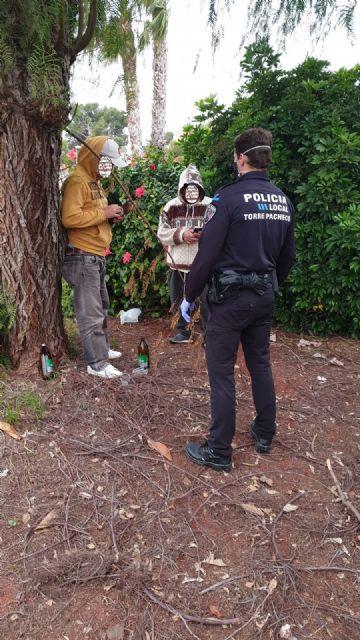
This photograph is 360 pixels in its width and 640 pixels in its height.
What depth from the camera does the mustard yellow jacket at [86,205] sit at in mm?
3740

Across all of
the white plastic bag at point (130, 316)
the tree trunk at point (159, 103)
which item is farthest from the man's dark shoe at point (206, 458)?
the tree trunk at point (159, 103)

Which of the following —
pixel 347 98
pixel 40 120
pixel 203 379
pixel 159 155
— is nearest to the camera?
pixel 40 120

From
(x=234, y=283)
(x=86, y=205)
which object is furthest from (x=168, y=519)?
(x=86, y=205)

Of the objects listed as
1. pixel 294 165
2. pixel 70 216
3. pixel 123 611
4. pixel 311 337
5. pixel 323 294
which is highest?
pixel 294 165

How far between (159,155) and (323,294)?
2885 mm

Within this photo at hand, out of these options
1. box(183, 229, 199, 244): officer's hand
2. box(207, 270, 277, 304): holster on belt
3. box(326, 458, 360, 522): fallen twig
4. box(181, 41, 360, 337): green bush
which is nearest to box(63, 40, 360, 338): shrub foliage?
box(181, 41, 360, 337): green bush

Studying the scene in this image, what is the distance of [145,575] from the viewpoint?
221 cm

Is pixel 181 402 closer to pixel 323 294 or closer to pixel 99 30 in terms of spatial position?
pixel 323 294

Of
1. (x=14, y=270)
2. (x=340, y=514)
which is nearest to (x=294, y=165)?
(x=14, y=270)

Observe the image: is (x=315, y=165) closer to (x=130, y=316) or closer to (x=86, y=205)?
(x=86, y=205)

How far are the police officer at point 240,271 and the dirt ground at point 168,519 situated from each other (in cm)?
41

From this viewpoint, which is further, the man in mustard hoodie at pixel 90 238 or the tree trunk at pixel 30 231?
the man in mustard hoodie at pixel 90 238

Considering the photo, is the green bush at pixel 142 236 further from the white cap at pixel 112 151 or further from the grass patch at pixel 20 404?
the grass patch at pixel 20 404

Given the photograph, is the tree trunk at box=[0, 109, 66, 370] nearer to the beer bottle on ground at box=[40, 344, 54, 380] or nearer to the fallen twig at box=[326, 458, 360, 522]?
the beer bottle on ground at box=[40, 344, 54, 380]
